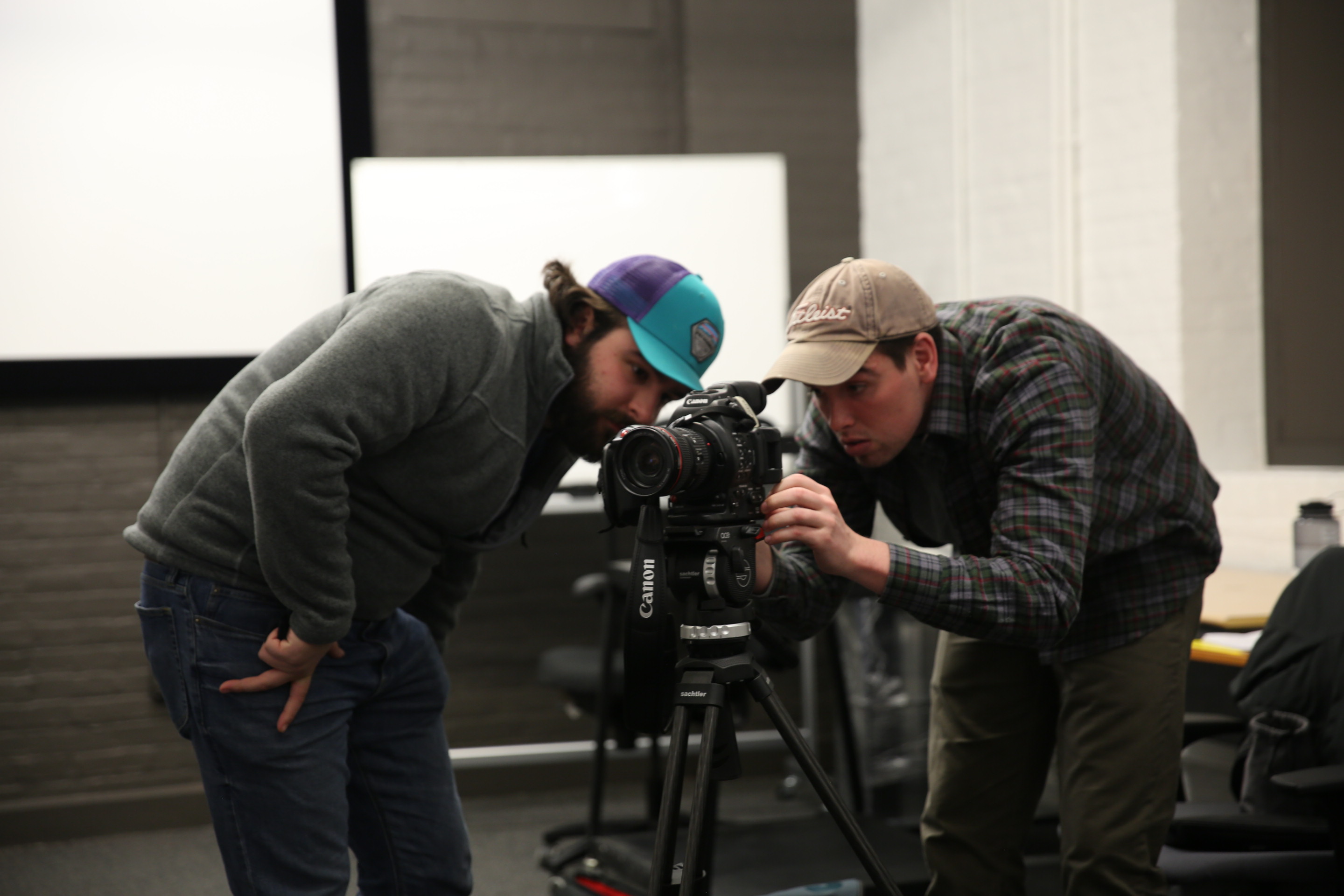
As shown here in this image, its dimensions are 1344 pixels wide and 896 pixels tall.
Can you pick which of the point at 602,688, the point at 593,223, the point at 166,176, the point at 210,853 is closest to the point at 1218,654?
the point at 602,688

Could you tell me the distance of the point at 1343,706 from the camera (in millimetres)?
1797

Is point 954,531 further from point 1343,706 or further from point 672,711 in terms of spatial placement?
point 1343,706

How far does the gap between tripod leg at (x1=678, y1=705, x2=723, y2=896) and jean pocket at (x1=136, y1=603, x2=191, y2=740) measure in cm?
69

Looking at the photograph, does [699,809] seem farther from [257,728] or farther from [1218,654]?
[1218,654]

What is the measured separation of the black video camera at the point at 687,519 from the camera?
1257 mm

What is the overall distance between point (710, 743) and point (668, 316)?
601 millimetres

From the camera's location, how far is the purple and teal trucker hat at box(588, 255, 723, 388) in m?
1.59

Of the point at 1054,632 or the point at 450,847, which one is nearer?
the point at 1054,632

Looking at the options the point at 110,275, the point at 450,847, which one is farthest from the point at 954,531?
A: the point at 110,275

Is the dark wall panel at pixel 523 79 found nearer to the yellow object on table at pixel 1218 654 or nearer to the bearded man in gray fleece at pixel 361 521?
the bearded man in gray fleece at pixel 361 521

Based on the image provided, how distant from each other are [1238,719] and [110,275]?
3339 mm

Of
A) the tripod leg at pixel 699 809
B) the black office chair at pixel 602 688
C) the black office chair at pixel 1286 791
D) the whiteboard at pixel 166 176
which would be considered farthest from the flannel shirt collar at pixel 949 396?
the whiteboard at pixel 166 176

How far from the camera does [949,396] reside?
1594 mm

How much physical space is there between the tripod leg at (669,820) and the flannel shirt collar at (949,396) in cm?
59
